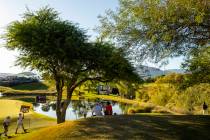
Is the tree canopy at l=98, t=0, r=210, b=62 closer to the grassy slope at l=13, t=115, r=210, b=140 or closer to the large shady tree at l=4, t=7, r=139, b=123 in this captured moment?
the grassy slope at l=13, t=115, r=210, b=140

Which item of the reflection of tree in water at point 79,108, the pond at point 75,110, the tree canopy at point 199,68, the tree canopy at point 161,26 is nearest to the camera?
the tree canopy at point 161,26

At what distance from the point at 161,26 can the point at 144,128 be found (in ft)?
Answer: 24.3

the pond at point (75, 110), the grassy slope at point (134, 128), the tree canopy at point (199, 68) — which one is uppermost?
the tree canopy at point (199, 68)

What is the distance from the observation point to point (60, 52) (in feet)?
161

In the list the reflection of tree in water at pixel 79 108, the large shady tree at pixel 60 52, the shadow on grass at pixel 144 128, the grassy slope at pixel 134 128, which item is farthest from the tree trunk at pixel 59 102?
the reflection of tree in water at pixel 79 108

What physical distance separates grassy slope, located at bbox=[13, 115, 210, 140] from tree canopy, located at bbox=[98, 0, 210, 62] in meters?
4.91

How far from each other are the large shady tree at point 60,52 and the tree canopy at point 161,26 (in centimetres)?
1860

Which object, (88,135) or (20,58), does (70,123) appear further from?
(20,58)

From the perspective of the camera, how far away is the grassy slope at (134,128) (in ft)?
91.9

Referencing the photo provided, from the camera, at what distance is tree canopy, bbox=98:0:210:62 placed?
25.3m

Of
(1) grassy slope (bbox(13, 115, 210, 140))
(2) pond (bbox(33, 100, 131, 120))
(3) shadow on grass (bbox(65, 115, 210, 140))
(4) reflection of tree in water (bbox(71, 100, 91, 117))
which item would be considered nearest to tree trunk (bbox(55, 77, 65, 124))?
(1) grassy slope (bbox(13, 115, 210, 140))

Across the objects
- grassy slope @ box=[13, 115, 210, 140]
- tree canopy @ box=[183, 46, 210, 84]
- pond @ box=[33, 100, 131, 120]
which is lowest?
grassy slope @ box=[13, 115, 210, 140]

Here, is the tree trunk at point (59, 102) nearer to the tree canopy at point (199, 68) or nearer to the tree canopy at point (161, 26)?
the tree canopy at point (199, 68)

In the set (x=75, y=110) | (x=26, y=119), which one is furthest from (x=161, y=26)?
(x=75, y=110)
